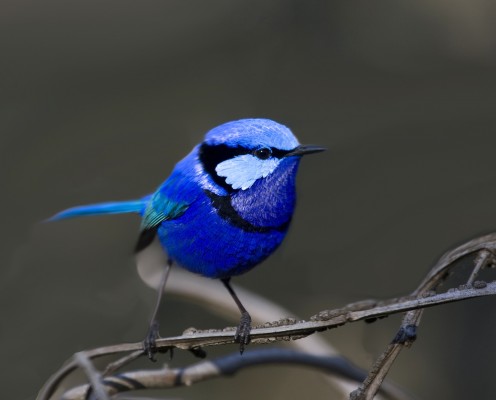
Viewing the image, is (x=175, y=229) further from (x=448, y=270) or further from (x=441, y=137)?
(x=441, y=137)

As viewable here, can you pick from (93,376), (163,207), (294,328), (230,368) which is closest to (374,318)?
(294,328)

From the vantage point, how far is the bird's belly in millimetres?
2602

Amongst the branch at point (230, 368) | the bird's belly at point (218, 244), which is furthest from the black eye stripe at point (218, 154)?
the branch at point (230, 368)

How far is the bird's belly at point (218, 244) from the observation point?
2.60 meters

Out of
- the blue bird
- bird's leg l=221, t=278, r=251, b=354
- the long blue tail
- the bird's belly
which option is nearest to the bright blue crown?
the blue bird

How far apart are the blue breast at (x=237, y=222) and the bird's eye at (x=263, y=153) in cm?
7

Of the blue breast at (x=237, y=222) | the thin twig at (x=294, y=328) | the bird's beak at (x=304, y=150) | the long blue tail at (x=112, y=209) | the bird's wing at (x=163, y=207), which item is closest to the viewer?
the thin twig at (x=294, y=328)

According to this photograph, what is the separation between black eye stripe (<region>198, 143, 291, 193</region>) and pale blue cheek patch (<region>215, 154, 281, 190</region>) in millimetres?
16

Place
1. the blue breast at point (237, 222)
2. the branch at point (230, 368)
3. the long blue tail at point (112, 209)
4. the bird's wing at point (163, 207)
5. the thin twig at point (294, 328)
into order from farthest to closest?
the long blue tail at point (112, 209), the bird's wing at point (163, 207), the blue breast at point (237, 222), the branch at point (230, 368), the thin twig at point (294, 328)

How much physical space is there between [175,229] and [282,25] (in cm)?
302

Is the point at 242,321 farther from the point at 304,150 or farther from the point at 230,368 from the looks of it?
the point at 304,150

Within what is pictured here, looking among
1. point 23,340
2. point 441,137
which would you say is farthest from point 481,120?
point 23,340

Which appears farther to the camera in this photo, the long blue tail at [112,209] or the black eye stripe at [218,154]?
the long blue tail at [112,209]

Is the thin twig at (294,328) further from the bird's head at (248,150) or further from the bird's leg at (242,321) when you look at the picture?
the bird's head at (248,150)
